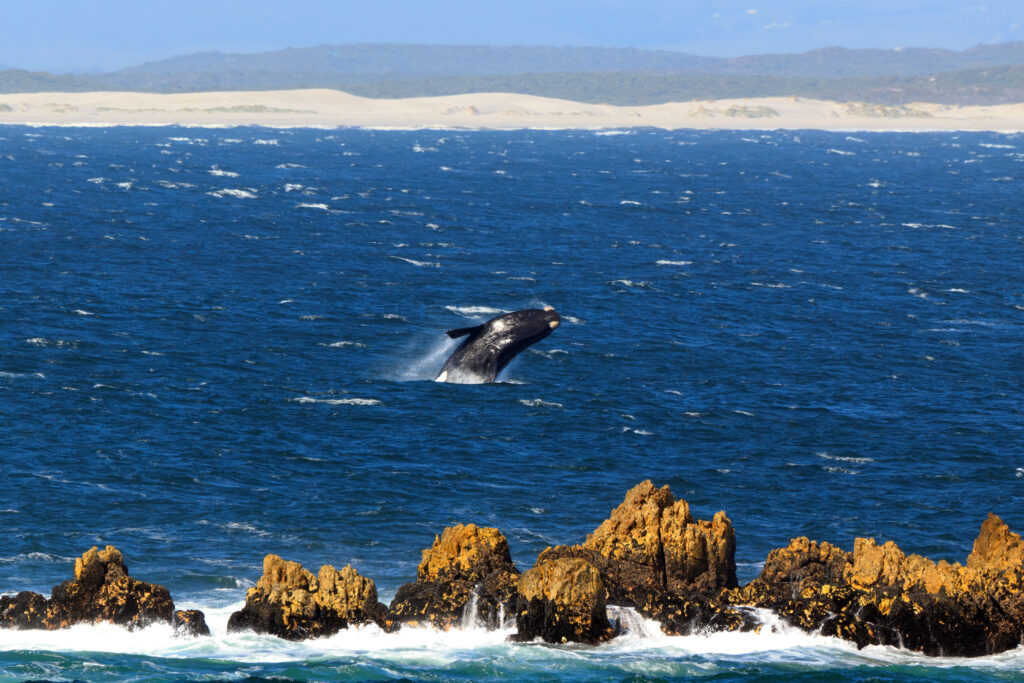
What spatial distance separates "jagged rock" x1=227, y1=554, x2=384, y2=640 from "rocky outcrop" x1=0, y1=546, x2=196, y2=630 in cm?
157

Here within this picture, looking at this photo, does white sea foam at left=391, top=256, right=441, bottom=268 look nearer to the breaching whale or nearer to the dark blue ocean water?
the dark blue ocean water

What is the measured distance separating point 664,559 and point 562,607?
132 inches

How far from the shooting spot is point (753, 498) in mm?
44188

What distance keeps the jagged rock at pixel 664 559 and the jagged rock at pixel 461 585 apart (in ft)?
4.95

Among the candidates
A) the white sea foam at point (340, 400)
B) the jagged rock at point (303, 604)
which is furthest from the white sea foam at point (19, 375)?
the jagged rock at point (303, 604)

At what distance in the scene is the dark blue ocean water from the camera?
3328cm

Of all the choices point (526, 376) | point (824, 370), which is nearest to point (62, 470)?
point (526, 376)

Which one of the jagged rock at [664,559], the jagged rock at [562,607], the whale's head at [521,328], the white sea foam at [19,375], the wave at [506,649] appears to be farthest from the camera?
the white sea foam at [19,375]

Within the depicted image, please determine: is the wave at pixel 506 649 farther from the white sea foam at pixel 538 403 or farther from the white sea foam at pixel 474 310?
the white sea foam at pixel 474 310

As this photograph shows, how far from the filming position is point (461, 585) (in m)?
34.2

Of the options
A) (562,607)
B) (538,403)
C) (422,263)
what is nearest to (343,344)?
(538,403)

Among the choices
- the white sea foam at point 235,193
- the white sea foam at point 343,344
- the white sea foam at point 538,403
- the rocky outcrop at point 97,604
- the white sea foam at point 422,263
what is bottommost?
the rocky outcrop at point 97,604

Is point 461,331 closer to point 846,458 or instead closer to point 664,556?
point 846,458

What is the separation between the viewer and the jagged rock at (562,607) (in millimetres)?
32875
